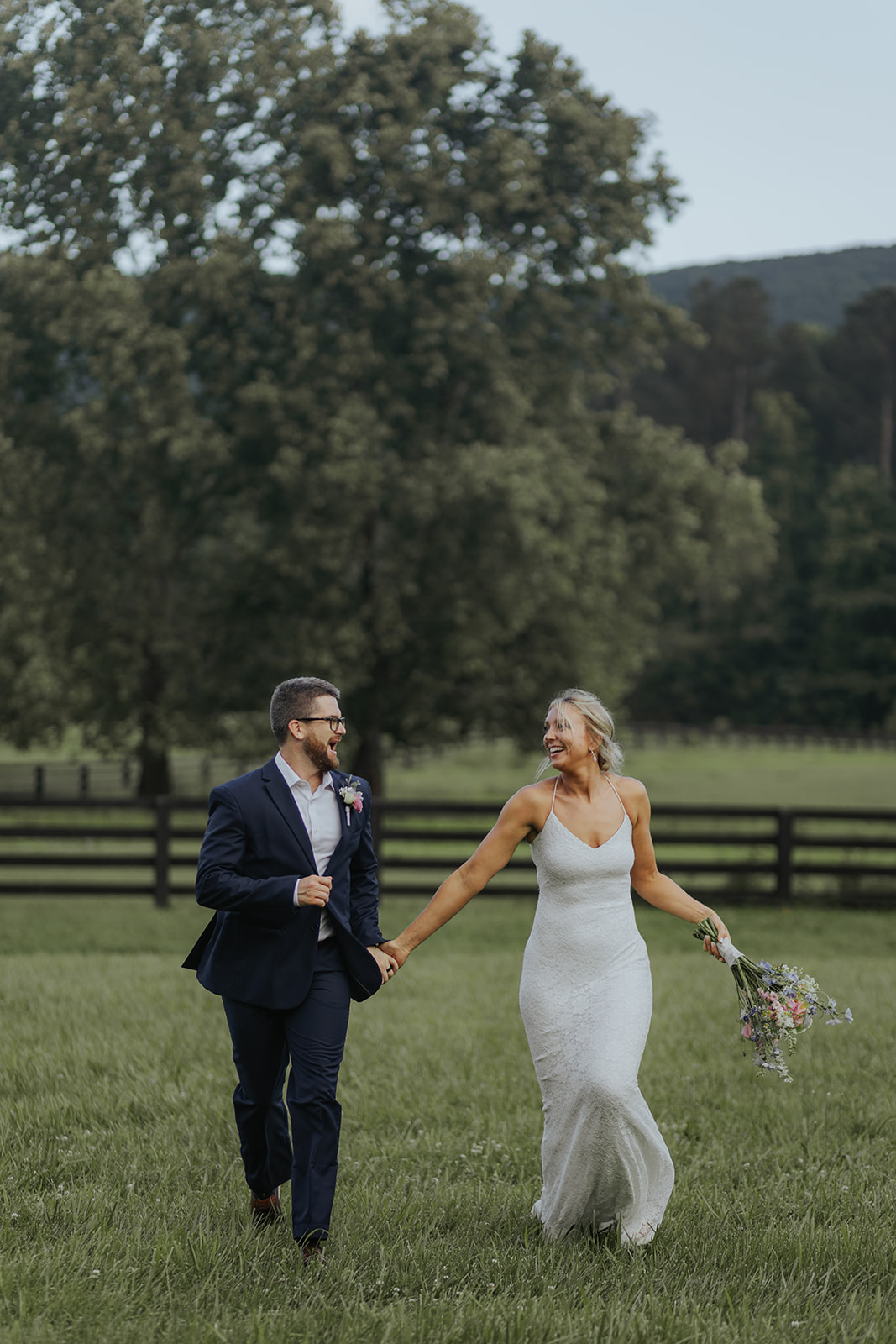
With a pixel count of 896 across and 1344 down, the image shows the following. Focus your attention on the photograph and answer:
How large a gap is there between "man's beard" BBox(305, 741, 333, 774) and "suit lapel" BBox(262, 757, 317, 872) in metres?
0.13

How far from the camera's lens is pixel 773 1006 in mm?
4840

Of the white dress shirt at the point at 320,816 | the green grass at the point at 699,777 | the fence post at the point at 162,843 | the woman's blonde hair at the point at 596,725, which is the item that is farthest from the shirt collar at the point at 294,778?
the green grass at the point at 699,777

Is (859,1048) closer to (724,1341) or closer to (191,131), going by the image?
(724,1341)

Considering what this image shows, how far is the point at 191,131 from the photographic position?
2050cm

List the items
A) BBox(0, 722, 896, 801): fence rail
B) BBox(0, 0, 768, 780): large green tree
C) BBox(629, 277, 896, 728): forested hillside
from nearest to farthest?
BBox(0, 0, 768, 780): large green tree → BBox(0, 722, 896, 801): fence rail → BBox(629, 277, 896, 728): forested hillside

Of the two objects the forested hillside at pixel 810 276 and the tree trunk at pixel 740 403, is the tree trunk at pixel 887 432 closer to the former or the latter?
the tree trunk at pixel 740 403

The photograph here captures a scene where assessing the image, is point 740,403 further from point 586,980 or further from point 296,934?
point 296,934

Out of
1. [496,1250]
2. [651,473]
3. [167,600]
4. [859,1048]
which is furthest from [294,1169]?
[651,473]

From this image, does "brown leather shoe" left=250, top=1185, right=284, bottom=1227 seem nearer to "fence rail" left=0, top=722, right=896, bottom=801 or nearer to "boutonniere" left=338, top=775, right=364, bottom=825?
"boutonniere" left=338, top=775, right=364, bottom=825

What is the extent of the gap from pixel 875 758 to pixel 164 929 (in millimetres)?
42770

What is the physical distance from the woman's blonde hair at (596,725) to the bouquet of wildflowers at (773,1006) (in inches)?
29.2

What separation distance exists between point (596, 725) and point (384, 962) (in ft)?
3.88

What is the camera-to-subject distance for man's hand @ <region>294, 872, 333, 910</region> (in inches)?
178

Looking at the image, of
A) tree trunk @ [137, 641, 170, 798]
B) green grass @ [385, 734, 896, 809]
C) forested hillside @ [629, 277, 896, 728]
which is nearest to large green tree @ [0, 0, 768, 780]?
tree trunk @ [137, 641, 170, 798]
